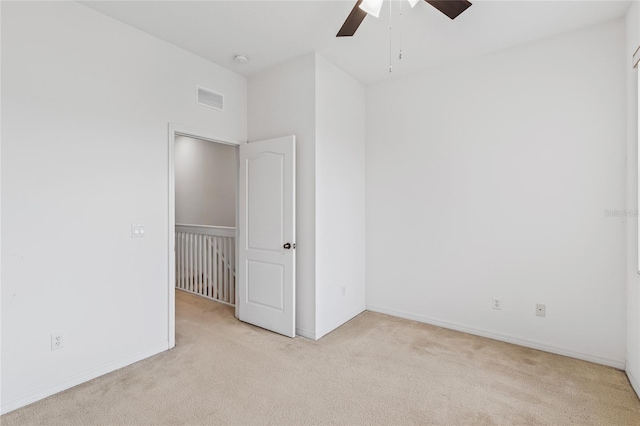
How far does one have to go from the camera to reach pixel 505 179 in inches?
119

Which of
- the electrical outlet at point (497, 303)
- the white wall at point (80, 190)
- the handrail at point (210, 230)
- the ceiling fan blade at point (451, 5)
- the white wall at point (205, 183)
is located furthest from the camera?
the white wall at point (205, 183)

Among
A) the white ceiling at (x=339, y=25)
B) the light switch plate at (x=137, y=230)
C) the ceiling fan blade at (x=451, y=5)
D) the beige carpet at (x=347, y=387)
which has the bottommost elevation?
the beige carpet at (x=347, y=387)

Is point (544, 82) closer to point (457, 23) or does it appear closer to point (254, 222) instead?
point (457, 23)

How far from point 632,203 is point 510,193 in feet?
2.69

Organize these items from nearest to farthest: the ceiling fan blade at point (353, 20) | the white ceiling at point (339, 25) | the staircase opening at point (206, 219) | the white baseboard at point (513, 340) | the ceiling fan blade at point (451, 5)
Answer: the ceiling fan blade at point (451, 5) < the ceiling fan blade at point (353, 20) < the white ceiling at point (339, 25) < the white baseboard at point (513, 340) < the staircase opening at point (206, 219)

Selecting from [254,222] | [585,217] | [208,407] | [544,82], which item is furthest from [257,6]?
[585,217]

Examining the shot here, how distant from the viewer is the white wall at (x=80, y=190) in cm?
206

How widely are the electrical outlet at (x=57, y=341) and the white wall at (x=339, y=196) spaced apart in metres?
1.97

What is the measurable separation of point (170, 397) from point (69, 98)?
217 centimetres

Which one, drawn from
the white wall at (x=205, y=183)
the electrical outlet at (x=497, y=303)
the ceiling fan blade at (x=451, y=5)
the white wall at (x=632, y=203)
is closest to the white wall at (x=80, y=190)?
the white wall at (x=205, y=183)

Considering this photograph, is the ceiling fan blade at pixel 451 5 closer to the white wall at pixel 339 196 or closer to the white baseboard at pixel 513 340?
the white wall at pixel 339 196

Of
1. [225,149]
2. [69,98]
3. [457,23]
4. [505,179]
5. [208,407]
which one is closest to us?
[208,407]

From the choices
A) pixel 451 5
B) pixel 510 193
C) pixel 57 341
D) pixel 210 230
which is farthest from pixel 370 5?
pixel 210 230

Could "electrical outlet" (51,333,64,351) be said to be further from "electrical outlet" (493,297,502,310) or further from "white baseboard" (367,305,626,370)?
"electrical outlet" (493,297,502,310)
